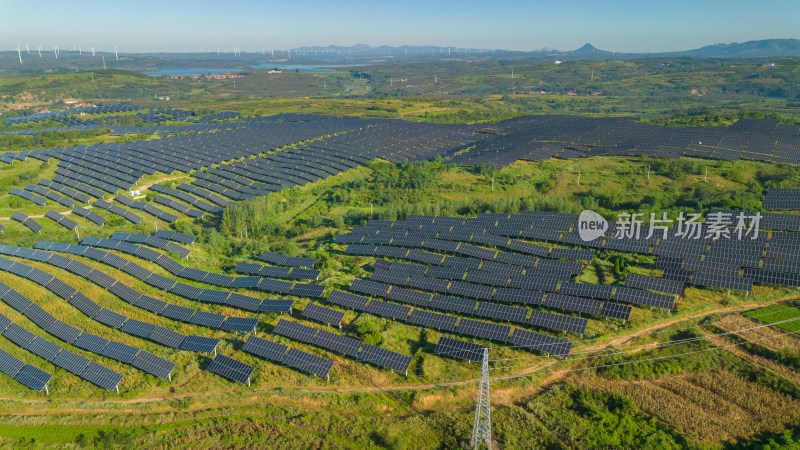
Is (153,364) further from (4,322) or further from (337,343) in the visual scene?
(4,322)

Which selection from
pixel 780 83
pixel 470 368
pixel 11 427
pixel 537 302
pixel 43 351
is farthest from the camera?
pixel 780 83

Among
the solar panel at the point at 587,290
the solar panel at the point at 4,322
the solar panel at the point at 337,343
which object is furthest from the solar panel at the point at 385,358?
the solar panel at the point at 4,322

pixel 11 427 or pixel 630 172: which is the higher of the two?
pixel 630 172

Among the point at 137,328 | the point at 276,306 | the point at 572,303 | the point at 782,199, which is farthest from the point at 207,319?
the point at 782,199

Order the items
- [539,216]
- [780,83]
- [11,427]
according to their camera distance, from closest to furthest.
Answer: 1. [11,427]
2. [539,216]
3. [780,83]

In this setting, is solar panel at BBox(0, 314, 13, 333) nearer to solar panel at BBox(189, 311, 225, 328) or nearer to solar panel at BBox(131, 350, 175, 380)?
solar panel at BBox(131, 350, 175, 380)

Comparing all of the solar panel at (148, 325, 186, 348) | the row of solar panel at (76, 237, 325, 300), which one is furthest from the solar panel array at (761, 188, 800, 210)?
the solar panel at (148, 325, 186, 348)

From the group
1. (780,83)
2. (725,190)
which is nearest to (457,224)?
(725,190)

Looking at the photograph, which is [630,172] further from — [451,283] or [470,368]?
[470,368]
